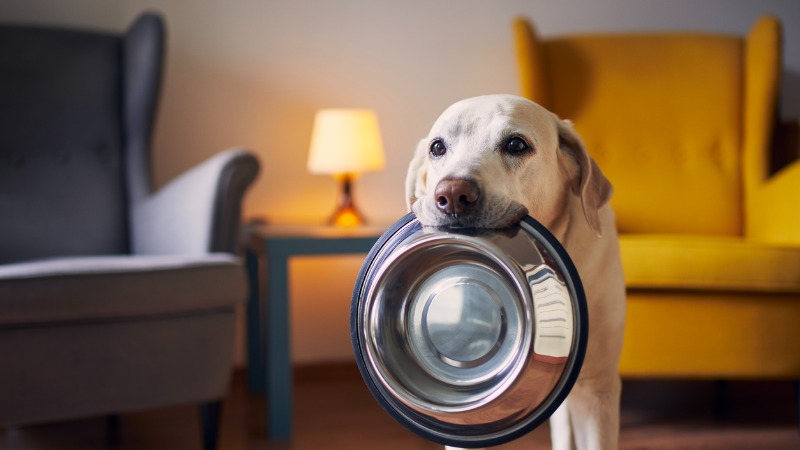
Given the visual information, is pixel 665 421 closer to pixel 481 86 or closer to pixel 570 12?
pixel 481 86

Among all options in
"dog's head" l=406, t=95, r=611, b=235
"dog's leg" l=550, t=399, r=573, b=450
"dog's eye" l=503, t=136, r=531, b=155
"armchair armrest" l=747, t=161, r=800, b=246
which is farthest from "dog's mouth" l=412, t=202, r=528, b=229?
"armchair armrest" l=747, t=161, r=800, b=246

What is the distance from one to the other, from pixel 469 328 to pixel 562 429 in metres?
0.39

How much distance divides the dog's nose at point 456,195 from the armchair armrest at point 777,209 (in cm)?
130

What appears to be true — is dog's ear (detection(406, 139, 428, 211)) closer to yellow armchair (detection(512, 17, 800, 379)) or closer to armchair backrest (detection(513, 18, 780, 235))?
yellow armchair (detection(512, 17, 800, 379))

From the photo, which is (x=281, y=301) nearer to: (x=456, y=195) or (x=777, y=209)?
(x=456, y=195)

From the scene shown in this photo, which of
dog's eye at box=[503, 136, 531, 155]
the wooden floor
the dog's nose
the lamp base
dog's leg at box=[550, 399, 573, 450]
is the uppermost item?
dog's eye at box=[503, 136, 531, 155]

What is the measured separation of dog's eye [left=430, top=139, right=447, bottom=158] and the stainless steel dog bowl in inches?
6.5

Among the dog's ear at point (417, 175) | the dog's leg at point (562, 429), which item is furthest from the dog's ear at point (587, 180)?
the dog's leg at point (562, 429)

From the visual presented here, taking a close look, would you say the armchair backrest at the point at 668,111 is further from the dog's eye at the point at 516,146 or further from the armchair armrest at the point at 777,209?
the dog's eye at the point at 516,146

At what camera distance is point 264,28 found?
2.69 meters

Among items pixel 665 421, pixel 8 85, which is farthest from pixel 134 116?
pixel 665 421

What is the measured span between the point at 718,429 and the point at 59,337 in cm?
159

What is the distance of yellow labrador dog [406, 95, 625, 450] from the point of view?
1082 mm

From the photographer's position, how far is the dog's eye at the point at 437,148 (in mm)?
1141
